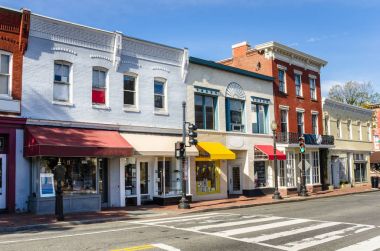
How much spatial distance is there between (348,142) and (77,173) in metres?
27.6

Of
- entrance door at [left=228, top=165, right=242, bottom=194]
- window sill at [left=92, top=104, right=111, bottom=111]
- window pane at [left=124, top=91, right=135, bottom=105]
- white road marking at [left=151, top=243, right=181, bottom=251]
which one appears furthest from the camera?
entrance door at [left=228, top=165, right=242, bottom=194]

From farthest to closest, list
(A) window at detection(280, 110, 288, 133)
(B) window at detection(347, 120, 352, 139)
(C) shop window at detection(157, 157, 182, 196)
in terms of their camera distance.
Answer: (B) window at detection(347, 120, 352, 139), (A) window at detection(280, 110, 288, 133), (C) shop window at detection(157, 157, 182, 196)

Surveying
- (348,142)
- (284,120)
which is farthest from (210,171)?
(348,142)

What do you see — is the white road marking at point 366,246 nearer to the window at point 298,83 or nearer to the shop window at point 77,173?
the shop window at point 77,173

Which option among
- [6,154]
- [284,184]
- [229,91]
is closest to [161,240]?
[6,154]

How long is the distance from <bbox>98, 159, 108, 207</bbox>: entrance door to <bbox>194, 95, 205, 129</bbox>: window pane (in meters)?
6.38

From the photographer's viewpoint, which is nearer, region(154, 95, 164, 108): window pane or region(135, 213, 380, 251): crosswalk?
region(135, 213, 380, 251): crosswalk

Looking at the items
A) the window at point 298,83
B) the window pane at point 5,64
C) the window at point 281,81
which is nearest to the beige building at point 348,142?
the window at point 298,83

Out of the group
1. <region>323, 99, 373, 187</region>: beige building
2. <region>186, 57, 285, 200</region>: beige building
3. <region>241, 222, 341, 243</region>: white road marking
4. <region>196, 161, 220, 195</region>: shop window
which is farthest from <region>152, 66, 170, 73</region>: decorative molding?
<region>323, 99, 373, 187</region>: beige building

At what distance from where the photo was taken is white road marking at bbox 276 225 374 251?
9.30 metres

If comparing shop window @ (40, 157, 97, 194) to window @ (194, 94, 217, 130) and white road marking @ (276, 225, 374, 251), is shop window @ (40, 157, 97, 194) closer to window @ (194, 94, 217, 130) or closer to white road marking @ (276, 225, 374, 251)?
window @ (194, 94, 217, 130)

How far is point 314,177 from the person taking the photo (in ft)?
104

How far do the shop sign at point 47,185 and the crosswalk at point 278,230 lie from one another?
5115mm

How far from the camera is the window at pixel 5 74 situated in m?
16.3
